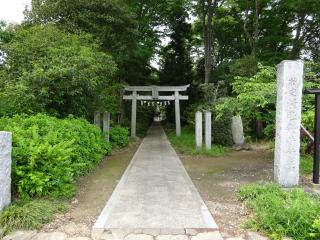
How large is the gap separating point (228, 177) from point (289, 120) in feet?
7.60

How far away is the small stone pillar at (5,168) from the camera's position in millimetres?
4617

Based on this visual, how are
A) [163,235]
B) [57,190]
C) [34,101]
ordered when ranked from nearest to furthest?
[163,235]
[57,190]
[34,101]

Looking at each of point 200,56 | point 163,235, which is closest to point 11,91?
point 163,235

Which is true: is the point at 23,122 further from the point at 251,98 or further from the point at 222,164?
the point at 222,164

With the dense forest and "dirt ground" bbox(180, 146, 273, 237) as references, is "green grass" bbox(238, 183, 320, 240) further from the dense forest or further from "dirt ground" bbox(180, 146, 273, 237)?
"dirt ground" bbox(180, 146, 273, 237)

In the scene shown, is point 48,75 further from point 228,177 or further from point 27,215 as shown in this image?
point 228,177

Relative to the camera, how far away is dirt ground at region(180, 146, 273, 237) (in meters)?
4.97

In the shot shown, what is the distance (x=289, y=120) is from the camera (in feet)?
20.8

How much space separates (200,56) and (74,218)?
24394 mm

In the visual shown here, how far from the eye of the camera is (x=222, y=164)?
1001 centimetres

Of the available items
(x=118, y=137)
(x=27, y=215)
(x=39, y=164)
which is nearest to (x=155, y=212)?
(x=27, y=215)

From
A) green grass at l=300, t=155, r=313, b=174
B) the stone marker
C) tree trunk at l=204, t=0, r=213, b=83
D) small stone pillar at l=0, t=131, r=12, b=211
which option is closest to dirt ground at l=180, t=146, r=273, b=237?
the stone marker

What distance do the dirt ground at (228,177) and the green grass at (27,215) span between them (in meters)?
2.51

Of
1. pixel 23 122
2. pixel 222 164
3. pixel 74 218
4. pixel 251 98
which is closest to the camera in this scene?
pixel 74 218
